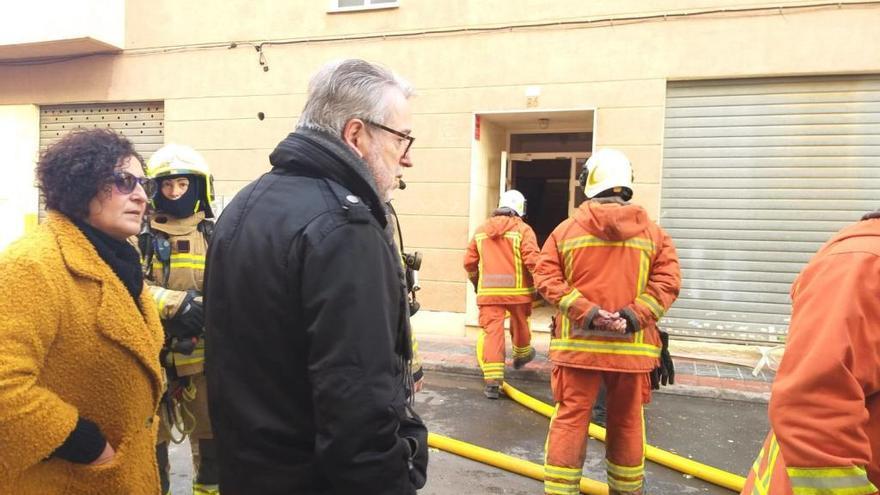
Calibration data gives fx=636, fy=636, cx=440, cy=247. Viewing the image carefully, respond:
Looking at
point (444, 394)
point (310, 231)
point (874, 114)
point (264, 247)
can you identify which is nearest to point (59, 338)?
point (264, 247)

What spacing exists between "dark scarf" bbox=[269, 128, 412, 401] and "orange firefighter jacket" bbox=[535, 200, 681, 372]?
2198 mm

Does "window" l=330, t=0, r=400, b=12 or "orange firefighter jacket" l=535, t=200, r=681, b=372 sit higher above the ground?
"window" l=330, t=0, r=400, b=12

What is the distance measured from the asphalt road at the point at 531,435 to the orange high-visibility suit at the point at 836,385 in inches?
110

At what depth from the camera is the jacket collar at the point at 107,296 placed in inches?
75.5

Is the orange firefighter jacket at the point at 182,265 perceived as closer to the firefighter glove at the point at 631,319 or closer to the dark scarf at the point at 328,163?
the dark scarf at the point at 328,163

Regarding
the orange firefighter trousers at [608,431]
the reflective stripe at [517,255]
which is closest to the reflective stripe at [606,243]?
the orange firefighter trousers at [608,431]

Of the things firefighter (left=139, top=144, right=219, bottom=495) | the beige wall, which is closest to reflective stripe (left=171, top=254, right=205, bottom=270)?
firefighter (left=139, top=144, right=219, bottom=495)

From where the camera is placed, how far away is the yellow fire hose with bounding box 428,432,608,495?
155 inches

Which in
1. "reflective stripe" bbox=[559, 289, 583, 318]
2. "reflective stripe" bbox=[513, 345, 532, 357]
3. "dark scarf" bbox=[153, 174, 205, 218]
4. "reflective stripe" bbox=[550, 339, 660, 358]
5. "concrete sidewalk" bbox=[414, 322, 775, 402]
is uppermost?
"dark scarf" bbox=[153, 174, 205, 218]

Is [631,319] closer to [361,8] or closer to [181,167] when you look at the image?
[181,167]

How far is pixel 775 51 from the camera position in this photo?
295 inches

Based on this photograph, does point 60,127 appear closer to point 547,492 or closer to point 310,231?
point 547,492

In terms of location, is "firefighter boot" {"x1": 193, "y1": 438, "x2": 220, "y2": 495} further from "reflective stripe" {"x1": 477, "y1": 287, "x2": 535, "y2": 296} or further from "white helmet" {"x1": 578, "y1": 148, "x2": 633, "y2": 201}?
"reflective stripe" {"x1": 477, "y1": 287, "x2": 535, "y2": 296}

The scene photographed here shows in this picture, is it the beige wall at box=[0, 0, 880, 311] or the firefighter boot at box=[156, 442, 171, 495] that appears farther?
the beige wall at box=[0, 0, 880, 311]
